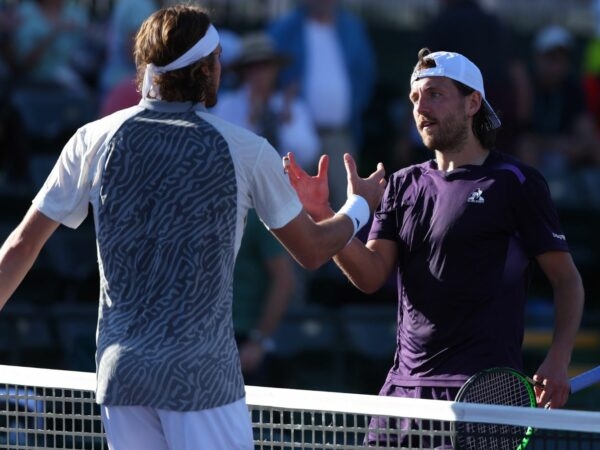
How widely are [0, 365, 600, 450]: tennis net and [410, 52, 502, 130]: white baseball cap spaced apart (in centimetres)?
106

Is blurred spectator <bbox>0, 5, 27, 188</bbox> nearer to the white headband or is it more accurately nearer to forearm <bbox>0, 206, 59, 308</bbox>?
forearm <bbox>0, 206, 59, 308</bbox>

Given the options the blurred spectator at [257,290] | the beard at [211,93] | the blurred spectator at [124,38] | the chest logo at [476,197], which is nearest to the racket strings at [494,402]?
the chest logo at [476,197]

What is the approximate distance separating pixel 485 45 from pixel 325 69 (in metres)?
1.31

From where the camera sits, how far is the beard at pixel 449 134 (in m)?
4.40

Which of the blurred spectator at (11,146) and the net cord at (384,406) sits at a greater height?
the net cord at (384,406)

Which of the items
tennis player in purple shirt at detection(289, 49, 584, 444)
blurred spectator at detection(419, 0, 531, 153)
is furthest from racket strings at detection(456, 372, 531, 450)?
blurred spectator at detection(419, 0, 531, 153)

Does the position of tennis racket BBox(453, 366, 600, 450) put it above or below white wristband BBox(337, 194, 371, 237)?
below

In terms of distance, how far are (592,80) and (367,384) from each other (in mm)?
4635

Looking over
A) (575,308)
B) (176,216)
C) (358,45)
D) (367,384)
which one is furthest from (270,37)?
(176,216)

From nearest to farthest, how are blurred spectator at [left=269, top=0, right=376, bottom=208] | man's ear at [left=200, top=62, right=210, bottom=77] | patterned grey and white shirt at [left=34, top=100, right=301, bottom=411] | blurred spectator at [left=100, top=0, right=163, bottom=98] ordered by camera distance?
patterned grey and white shirt at [left=34, top=100, right=301, bottom=411], man's ear at [left=200, top=62, right=210, bottom=77], blurred spectator at [left=100, top=0, right=163, bottom=98], blurred spectator at [left=269, top=0, right=376, bottom=208]

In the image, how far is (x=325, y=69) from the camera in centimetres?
993

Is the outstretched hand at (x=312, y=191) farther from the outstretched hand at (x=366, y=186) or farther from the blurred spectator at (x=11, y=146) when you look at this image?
the blurred spectator at (x=11, y=146)

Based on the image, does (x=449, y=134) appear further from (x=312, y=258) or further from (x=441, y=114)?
(x=312, y=258)

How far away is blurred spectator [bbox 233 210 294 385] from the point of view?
7371mm
